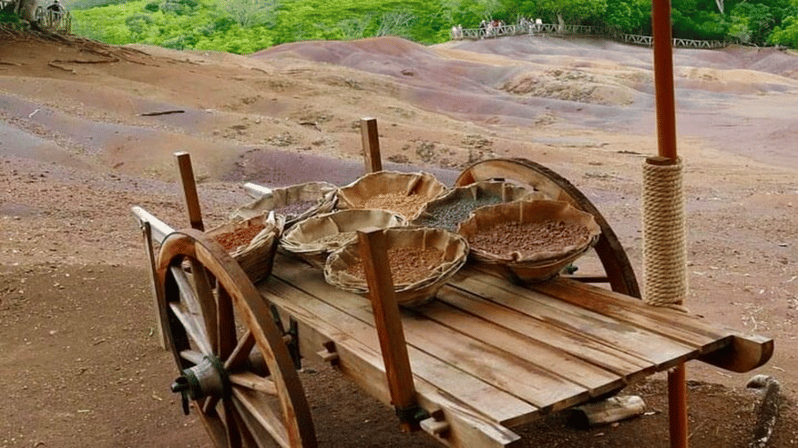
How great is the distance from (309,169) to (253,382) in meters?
7.84

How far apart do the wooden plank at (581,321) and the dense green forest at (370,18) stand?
25.2 m

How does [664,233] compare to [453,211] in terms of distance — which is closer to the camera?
[664,233]

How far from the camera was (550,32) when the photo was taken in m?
32.8

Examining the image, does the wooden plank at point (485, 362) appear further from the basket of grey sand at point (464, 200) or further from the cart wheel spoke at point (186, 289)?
the cart wheel spoke at point (186, 289)

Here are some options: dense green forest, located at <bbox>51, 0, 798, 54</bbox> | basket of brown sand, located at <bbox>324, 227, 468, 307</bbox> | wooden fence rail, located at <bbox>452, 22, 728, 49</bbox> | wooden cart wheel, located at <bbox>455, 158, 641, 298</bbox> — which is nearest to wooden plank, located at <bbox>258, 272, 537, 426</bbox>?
basket of brown sand, located at <bbox>324, 227, 468, 307</bbox>

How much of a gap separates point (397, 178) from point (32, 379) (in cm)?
211

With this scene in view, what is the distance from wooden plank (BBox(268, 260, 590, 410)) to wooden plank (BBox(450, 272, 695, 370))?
0.75 feet

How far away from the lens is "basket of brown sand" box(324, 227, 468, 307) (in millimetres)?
2492

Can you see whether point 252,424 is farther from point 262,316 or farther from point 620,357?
point 620,357

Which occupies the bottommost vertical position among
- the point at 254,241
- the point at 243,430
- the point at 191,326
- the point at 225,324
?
the point at 243,430

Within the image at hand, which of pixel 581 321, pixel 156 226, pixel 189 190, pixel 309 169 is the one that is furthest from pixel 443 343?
pixel 309 169

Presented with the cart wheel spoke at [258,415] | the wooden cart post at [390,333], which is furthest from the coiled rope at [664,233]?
the cart wheel spoke at [258,415]

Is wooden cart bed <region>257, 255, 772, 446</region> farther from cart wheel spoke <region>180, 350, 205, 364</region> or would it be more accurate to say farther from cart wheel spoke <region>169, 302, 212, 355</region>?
cart wheel spoke <region>180, 350, 205, 364</region>

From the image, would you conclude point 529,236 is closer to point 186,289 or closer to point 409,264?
point 409,264
